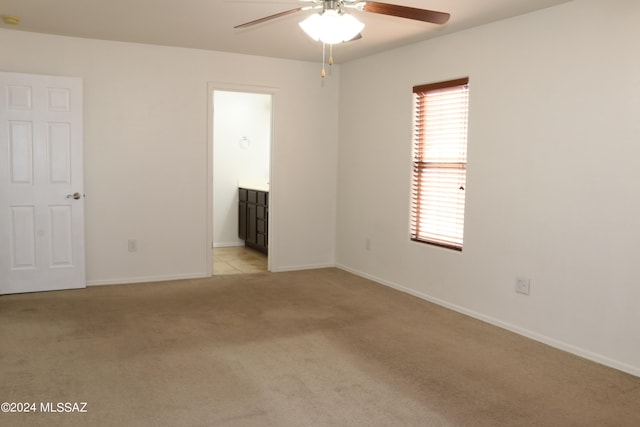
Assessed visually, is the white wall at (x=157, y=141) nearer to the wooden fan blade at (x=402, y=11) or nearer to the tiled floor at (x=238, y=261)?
the tiled floor at (x=238, y=261)

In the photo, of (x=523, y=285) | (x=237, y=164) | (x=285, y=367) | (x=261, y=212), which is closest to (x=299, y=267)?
(x=261, y=212)

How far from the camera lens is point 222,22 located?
4273mm

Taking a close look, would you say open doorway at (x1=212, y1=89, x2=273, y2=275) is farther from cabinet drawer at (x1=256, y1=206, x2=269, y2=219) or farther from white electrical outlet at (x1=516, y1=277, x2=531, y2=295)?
white electrical outlet at (x1=516, y1=277, x2=531, y2=295)

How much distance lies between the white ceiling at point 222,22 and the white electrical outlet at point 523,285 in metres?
1.99

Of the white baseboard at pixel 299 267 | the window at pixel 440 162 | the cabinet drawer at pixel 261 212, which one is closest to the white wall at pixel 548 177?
the window at pixel 440 162

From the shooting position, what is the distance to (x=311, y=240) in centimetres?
616

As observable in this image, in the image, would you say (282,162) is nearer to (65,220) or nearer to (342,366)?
(65,220)

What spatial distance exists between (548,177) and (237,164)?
490 centimetres

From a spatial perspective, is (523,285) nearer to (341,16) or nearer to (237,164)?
(341,16)

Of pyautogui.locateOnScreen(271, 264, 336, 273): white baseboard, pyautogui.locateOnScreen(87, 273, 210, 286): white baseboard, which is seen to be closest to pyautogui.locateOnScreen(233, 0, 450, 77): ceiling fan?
pyautogui.locateOnScreen(87, 273, 210, 286): white baseboard

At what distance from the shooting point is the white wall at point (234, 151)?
24.6 ft

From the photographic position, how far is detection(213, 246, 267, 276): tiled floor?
19.7 feet

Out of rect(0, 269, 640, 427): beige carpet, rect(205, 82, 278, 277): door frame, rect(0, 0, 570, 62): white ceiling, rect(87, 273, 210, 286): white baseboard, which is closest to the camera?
rect(0, 269, 640, 427): beige carpet

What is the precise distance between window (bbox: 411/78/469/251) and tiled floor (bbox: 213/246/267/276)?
2117 mm
